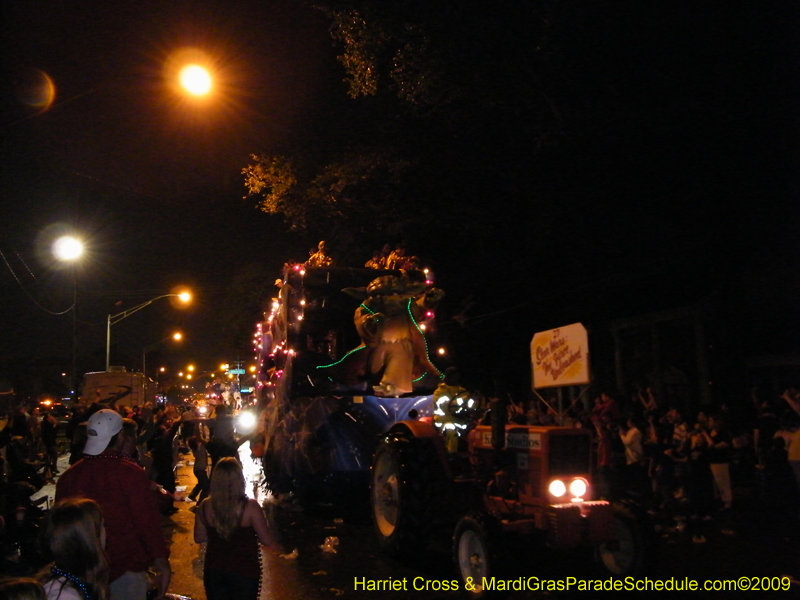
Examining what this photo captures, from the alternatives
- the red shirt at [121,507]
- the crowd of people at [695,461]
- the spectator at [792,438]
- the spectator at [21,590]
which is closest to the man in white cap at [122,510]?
the red shirt at [121,507]

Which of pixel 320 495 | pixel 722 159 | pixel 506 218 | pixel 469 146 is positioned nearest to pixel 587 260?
pixel 506 218

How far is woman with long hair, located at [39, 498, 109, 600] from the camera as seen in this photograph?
3.14m

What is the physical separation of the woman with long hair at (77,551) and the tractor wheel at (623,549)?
4615mm

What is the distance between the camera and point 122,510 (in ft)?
13.9

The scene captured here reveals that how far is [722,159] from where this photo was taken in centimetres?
1184

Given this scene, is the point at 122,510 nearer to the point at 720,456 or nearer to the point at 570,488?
the point at 570,488

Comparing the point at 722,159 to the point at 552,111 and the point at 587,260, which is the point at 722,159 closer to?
the point at 552,111

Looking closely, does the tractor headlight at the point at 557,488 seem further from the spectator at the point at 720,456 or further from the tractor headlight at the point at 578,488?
the spectator at the point at 720,456

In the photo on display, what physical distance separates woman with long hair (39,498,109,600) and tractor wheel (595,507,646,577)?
462 centimetres

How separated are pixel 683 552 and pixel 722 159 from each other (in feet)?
21.2

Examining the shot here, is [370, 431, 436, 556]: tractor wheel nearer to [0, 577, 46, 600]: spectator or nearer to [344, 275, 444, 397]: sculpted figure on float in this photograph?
[344, 275, 444, 397]: sculpted figure on float

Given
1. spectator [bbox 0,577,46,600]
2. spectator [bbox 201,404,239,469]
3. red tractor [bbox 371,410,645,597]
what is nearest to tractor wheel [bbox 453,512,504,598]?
red tractor [bbox 371,410,645,597]

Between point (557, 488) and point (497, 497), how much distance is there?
78cm

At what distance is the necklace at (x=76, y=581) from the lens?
3.10 m
